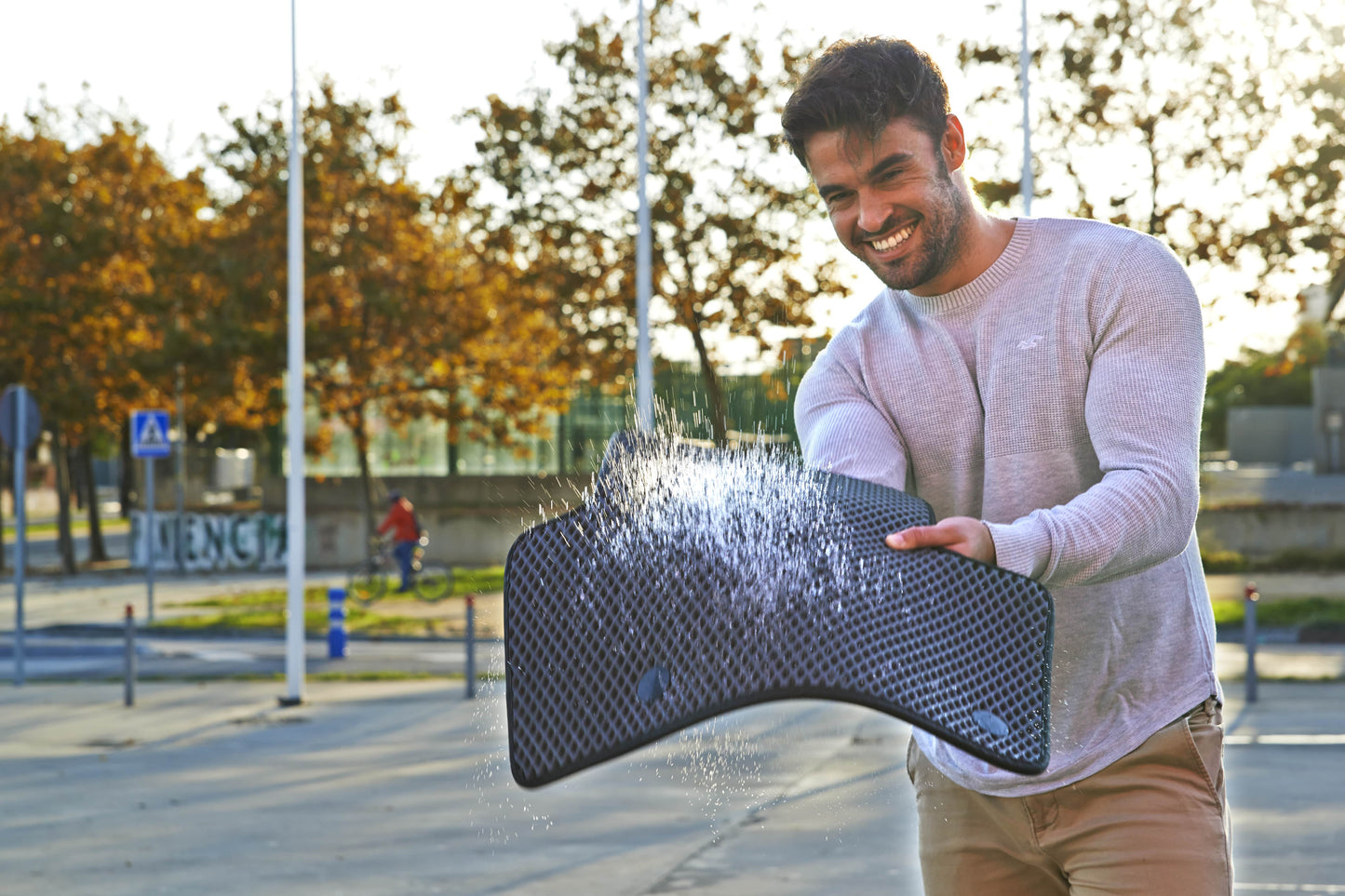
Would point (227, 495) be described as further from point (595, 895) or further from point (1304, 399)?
point (1304, 399)

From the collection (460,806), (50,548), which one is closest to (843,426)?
(460,806)

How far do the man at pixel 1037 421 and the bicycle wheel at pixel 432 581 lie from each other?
20815 millimetres

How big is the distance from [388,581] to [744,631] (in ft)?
72.2

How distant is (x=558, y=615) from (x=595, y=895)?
457cm

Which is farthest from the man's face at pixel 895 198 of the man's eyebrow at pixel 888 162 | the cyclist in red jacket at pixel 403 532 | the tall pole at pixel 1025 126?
the cyclist in red jacket at pixel 403 532

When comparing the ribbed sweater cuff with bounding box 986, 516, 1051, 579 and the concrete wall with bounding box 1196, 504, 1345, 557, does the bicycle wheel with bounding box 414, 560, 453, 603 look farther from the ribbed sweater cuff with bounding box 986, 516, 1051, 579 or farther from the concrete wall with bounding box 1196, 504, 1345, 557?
the ribbed sweater cuff with bounding box 986, 516, 1051, 579

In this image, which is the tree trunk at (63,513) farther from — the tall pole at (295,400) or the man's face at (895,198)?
the man's face at (895,198)

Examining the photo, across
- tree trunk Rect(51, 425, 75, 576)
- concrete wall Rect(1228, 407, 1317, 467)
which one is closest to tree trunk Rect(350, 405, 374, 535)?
tree trunk Rect(51, 425, 75, 576)

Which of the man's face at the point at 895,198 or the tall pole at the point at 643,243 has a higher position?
the tall pole at the point at 643,243

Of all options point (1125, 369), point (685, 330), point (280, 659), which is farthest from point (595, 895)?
point (685, 330)

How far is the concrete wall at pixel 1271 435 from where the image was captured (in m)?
80.0

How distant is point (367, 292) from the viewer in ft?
80.0

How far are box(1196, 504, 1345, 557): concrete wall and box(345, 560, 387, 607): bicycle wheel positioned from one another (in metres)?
12.7

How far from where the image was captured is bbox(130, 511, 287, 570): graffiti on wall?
3225 centimetres
